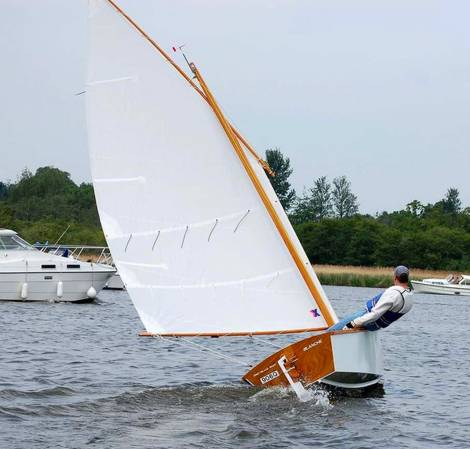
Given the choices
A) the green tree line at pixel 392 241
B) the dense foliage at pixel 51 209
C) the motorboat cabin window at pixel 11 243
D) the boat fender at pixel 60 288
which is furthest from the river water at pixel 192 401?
the green tree line at pixel 392 241

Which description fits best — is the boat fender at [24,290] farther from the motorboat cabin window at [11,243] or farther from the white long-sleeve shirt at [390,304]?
the white long-sleeve shirt at [390,304]

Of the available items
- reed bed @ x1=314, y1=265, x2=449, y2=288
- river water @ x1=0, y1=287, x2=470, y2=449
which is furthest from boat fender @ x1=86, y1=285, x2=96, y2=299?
reed bed @ x1=314, y1=265, x2=449, y2=288

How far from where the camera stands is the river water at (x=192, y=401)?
16.5 m

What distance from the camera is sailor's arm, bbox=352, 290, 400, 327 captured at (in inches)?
727

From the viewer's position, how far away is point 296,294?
1928 cm

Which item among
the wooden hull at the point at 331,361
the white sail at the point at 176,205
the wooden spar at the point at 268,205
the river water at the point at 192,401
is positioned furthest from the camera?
the white sail at the point at 176,205

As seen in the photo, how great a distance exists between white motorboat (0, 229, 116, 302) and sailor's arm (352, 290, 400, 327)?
98.1ft

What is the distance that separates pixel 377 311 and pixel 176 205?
440 centimetres

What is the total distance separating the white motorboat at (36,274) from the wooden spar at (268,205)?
28581mm

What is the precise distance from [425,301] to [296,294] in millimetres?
49247

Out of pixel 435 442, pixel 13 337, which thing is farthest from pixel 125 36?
pixel 13 337

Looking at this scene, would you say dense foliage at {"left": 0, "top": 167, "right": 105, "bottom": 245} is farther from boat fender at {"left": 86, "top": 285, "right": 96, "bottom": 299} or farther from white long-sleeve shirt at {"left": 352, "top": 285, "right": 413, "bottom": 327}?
white long-sleeve shirt at {"left": 352, "top": 285, "right": 413, "bottom": 327}

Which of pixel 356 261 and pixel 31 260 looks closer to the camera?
pixel 31 260

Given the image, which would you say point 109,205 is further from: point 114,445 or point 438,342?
point 438,342
